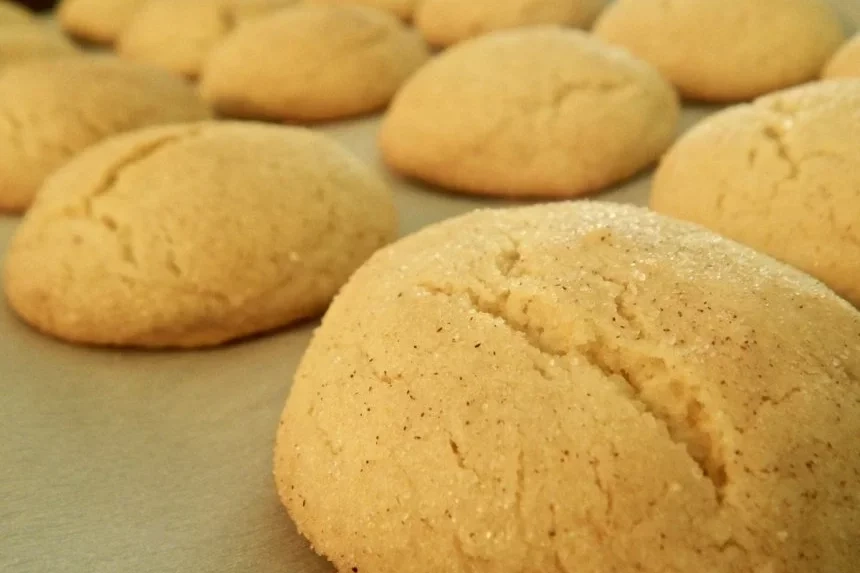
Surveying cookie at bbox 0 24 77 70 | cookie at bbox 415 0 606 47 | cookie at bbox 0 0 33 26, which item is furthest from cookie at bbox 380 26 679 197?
cookie at bbox 0 0 33 26

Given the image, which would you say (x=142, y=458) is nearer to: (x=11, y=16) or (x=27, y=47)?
(x=27, y=47)

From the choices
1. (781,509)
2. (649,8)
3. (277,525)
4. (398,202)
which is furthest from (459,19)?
(781,509)

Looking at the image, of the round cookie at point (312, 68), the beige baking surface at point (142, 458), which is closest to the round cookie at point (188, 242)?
the beige baking surface at point (142, 458)

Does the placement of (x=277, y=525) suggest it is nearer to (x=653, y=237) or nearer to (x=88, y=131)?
(x=653, y=237)

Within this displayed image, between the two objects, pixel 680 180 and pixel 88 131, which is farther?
pixel 88 131

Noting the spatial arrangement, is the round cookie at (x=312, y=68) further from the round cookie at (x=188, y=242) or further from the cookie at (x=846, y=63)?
the cookie at (x=846, y=63)

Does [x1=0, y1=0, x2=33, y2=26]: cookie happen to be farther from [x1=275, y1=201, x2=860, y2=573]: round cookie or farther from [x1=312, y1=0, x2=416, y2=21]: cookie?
[x1=275, y1=201, x2=860, y2=573]: round cookie
